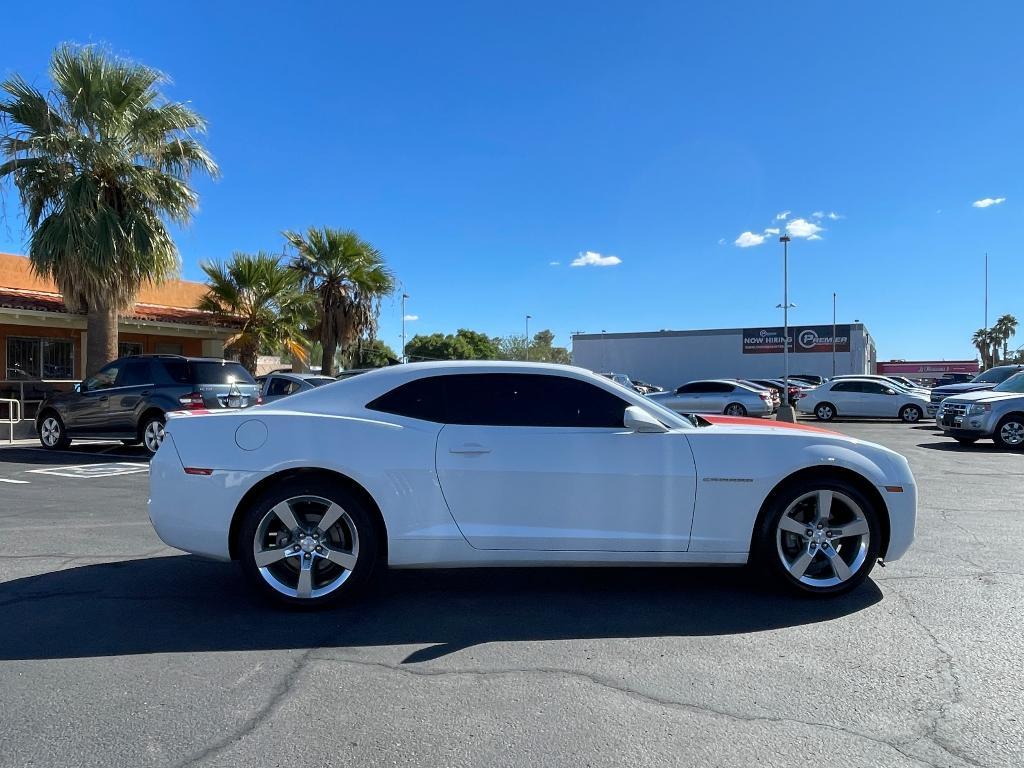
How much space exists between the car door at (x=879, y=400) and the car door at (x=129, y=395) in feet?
67.2

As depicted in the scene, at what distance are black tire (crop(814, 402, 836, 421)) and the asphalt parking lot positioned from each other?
729 inches

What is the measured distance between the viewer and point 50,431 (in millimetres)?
12750

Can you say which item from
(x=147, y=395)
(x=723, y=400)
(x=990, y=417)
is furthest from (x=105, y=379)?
(x=990, y=417)

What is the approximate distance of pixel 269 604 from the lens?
423cm

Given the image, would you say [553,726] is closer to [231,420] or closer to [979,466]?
[231,420]

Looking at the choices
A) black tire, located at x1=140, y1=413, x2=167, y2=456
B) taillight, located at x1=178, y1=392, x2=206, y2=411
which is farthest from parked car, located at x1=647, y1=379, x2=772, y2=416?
black tire, located at x1=140, y1=413, x2=167, y2=456

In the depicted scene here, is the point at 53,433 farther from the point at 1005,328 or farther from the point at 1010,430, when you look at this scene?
the point at 1005,328

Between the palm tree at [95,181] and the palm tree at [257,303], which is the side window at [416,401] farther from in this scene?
the palm tree at [257,303]

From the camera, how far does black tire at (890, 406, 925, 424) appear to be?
21.5 metres

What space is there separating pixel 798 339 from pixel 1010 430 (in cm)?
3944

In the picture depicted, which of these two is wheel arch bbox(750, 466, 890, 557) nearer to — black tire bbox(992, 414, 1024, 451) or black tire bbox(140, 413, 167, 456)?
black tire bbox(140, 413, 167, 456)

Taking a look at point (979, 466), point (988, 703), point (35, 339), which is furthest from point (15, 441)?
point (979, 466)

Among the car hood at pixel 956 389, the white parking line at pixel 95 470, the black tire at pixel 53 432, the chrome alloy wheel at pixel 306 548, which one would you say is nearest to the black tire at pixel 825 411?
the car hood at pixel 956 389

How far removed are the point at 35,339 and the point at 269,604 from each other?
63.5 ft
